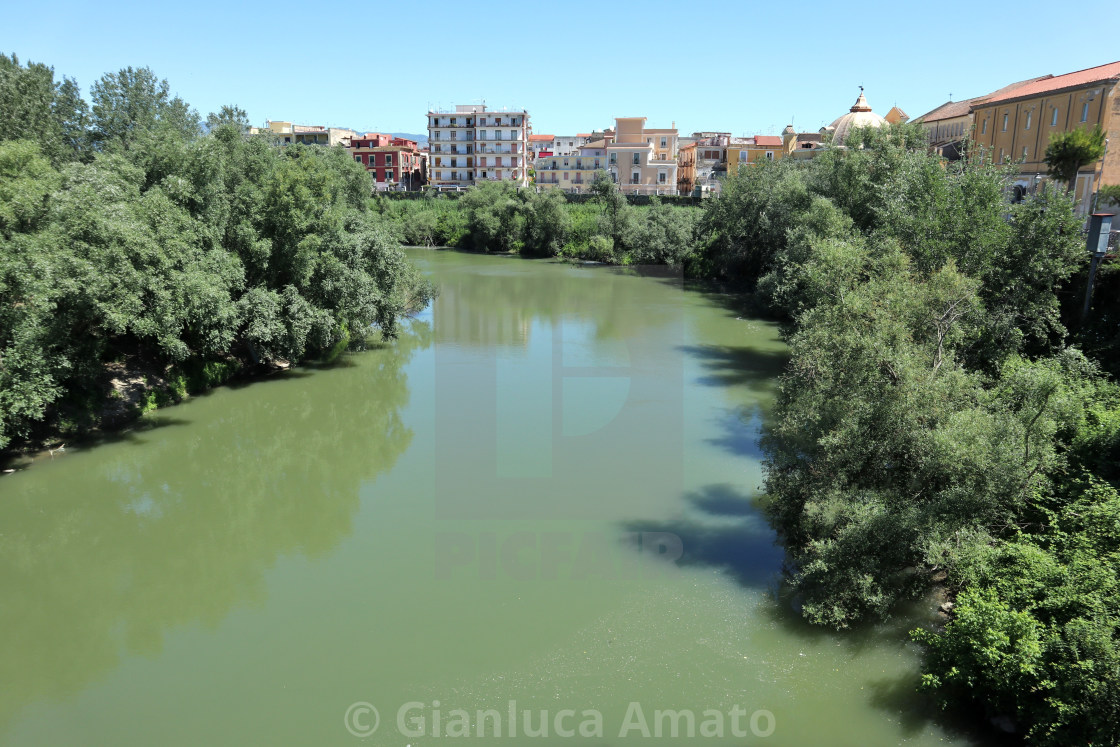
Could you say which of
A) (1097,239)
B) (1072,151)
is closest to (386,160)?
(1072,151)

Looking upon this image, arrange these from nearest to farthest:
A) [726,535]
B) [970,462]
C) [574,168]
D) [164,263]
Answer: [970,462], [726,535], [164,263], [574,168]

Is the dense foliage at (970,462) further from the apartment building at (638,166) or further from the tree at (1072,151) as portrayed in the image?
the apartment building at (638,166)

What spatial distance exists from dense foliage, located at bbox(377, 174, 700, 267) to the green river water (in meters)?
30.0

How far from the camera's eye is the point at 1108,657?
7602mm

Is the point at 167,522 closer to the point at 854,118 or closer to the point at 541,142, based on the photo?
the point at 854,118

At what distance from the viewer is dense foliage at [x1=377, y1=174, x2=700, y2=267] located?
51.5m

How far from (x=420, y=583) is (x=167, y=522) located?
625cm

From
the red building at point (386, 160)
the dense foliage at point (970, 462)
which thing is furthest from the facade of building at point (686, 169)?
the dense foliage at point (970, 462)

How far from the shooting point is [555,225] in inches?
2249

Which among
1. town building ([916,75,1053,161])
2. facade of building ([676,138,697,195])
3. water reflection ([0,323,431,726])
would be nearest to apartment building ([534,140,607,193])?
facade of building ([676,138,697,195])

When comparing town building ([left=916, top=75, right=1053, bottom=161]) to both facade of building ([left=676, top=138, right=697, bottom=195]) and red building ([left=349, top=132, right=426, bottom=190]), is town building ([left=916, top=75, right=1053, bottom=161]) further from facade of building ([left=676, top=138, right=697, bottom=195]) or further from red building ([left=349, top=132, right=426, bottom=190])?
red building ([left=349, top=132, right=426, bottom=190])

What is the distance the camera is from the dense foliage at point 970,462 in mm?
8492

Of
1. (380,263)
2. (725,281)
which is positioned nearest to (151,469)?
(380,263)

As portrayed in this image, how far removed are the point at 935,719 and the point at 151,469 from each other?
16958 millimetres
